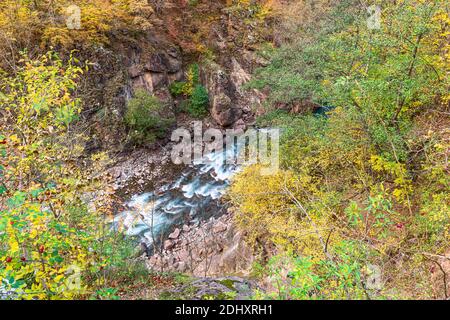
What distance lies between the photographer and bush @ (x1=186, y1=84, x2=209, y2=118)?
17.5m

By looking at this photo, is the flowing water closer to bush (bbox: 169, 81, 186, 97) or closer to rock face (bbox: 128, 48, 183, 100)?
bush (bbox: 169, 81, 186, 97)

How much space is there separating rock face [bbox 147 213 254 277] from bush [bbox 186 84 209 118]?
24.9 feet

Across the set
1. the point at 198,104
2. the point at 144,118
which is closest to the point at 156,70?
the point at 198,104

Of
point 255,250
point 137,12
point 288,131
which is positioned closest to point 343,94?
point 288,131

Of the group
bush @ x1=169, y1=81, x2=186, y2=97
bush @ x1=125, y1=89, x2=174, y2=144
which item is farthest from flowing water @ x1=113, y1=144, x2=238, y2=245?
bush @ x1=169, y1=81, x2=186, y2=97

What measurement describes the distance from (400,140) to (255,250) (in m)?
4.29

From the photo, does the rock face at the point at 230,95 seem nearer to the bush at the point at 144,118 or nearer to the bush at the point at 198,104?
the bush at the point at 198,104

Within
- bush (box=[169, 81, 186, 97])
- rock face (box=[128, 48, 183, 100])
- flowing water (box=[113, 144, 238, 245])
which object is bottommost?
flowing water (box=[113, 144, 238, 245])

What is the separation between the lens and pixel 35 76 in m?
3.77

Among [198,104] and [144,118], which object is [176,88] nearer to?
Answer: [198,104]

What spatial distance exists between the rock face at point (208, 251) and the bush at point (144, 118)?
565cm

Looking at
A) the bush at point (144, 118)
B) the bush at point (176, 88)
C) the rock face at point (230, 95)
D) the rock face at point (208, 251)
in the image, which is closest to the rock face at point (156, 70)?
the bush at point (176, 88)

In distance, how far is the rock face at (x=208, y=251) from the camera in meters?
8.58
